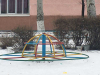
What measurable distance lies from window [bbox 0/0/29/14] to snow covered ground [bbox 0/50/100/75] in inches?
628

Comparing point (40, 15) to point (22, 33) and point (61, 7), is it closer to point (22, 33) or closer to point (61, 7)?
point (22, 33)

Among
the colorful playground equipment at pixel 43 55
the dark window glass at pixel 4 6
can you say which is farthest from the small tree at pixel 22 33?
the dark window glass at pixel 4 6

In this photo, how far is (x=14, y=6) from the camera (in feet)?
78.4

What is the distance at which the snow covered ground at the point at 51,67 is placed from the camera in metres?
6.43

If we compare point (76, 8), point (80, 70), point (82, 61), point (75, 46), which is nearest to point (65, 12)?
point (76, 8)

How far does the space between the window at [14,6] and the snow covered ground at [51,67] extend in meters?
16.0

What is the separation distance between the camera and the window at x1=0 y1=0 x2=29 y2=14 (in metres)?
23.6

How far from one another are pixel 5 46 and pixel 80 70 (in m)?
5.94

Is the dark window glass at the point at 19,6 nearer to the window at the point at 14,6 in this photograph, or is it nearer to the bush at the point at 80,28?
the window at the point at 14,6

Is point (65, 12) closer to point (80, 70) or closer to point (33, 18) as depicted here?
point (33, 18)

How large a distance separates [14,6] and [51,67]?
17528 millimetres

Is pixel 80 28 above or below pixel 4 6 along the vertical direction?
below

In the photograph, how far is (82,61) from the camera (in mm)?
8141

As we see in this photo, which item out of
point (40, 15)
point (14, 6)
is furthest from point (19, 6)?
point (40, 15)
